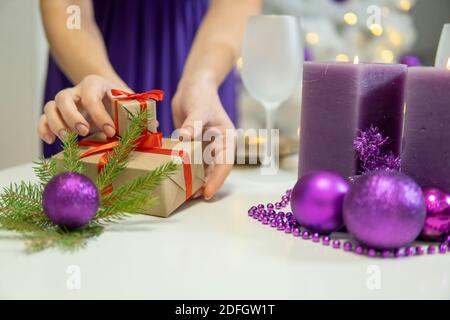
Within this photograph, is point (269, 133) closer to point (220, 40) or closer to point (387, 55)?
point (220, 40)

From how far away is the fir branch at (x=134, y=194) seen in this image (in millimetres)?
595

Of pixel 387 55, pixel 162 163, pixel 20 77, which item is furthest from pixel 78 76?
pixel 387 55

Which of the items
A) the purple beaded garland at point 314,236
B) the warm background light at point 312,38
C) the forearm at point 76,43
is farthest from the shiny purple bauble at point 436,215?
the warm background light at point 312,38

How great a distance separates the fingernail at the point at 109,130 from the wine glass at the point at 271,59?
31 cm

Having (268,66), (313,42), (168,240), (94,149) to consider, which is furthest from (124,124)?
(313,42)

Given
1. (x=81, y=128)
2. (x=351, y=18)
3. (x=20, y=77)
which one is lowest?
(x=20, y=77)

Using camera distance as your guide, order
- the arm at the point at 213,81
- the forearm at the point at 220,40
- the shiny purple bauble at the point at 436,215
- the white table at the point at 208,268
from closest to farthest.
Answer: the white table at the point at 208,268
the shiny purple bauble at the point at 436,215
the arm at the point at 213,81
the forearm at the point at 220,40

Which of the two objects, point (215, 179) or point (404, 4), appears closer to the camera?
point (215, 179)

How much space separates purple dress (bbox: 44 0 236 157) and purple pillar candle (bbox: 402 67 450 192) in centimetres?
84

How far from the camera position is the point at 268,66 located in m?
0.89

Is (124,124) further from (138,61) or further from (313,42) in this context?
(313,42)

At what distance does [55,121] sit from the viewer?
2.34 ft

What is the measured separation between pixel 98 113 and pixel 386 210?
0.39 meters

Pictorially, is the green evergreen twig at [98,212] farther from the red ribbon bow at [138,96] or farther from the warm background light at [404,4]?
the warm background light at [404,4]
